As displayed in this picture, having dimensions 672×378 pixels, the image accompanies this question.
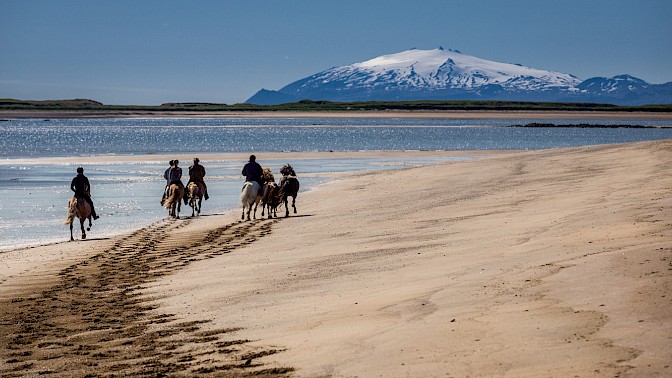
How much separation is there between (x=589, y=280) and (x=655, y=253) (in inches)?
57.6

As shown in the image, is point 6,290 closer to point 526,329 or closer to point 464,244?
point 464,244

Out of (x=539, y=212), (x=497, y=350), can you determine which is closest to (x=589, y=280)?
(x=497, y=350)

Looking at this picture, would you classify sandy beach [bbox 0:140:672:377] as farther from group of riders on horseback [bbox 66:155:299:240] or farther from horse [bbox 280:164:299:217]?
horse [bbox 280:164:299:217]

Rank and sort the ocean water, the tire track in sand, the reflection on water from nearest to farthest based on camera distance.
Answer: the tire track in sand → the reflection on water → the ocean water

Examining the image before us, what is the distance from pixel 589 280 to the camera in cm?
979

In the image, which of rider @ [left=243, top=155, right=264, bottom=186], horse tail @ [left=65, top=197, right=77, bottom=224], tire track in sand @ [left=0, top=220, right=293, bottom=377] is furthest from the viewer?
rider @ [left=243, top=155, right=264, bottom=186]

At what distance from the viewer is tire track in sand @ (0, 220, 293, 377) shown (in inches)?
348

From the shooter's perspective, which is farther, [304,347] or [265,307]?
[265,307]

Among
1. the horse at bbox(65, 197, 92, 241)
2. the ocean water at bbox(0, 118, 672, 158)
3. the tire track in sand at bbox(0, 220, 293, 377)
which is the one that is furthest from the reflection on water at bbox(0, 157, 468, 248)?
the ocean water at bbox(0, 118, 672, 158)

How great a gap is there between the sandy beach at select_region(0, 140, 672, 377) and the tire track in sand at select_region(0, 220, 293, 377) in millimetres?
35

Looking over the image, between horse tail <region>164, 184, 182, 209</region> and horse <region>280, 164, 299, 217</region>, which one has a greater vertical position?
horse <region>280, 164, 299, 217</region>

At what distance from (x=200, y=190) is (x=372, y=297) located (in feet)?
59.4

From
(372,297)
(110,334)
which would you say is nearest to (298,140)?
Answer: (372,297)

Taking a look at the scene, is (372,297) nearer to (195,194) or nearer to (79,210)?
(79,210)
